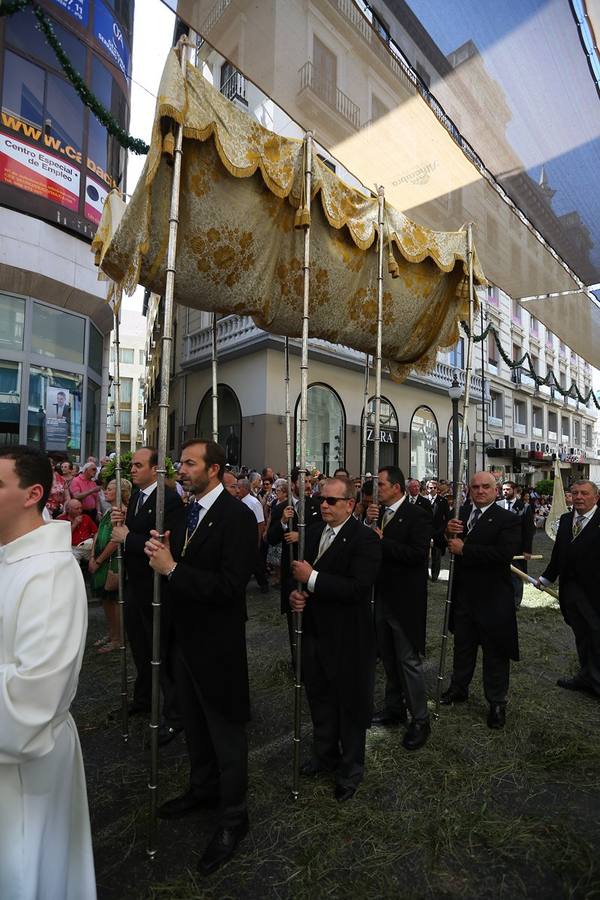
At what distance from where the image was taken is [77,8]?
1248cm

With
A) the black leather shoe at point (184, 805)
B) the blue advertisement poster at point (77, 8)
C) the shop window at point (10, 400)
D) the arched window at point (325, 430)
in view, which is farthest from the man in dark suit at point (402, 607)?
the blue advertisement poster at point (77, 8)

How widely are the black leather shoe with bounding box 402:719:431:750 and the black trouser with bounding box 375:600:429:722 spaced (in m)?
0.04

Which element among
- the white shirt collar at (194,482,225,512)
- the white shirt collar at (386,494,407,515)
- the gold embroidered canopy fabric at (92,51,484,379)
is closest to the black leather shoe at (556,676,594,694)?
the white shirt collar at (386,494,407,515)

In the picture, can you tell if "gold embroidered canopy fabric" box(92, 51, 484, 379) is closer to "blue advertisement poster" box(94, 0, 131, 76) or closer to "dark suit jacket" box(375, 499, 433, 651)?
"dark suit jacket" box(375, 499, 433, 651)

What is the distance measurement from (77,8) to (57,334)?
8115 millimetres

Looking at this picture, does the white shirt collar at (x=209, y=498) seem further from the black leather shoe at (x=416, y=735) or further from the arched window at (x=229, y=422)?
the arched window at (x=229, y=422)

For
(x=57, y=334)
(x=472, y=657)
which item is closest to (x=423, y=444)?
(x=57, y=334)

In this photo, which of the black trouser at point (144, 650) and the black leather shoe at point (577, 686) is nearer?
the black trouser at point (144, 650)

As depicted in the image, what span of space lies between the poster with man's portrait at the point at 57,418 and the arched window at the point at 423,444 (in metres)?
14.2

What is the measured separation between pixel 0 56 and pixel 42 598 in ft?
47.9

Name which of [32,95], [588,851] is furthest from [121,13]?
[588,851]

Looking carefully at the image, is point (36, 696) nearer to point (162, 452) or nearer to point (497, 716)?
point (162, 452)

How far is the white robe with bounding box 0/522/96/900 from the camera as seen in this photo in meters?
1.55

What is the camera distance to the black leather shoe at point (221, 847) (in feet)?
8.28
